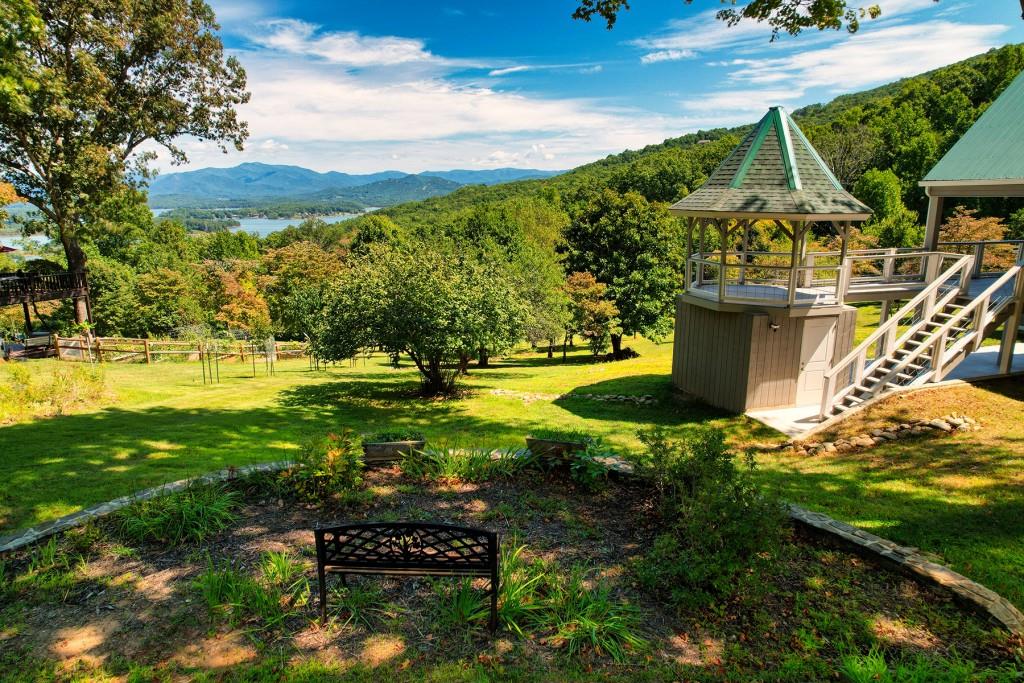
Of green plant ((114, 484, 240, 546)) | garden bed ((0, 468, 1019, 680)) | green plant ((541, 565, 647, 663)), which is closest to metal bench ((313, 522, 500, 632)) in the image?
garden bed ((0, 468, 1019, 680))

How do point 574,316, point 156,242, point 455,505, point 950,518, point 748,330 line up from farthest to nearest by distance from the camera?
point 156,242, point 574,316, point 748,330, point 455,505, point 950,518

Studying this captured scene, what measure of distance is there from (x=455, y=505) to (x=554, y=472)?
55.2 inches

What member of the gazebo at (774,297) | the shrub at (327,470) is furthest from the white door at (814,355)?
the shrub at (327,470)

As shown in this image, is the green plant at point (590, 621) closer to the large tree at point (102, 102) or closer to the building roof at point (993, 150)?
the building roof at point (993, 150)

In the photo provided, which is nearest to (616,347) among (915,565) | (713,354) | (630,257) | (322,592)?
(630,257)

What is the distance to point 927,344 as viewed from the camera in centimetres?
939

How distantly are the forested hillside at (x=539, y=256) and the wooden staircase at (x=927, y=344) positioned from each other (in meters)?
6.98

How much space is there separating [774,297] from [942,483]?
5.15 m

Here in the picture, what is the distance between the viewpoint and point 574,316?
2441 cm

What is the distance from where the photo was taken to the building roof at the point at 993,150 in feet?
35.0

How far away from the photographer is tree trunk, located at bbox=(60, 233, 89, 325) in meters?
21.7

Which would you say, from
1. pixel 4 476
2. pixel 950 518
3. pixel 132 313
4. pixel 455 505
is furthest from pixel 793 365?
pixel 132 313

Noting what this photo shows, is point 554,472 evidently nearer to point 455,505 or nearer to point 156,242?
point 455,505

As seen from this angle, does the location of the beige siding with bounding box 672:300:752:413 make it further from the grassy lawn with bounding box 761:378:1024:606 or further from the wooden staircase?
the grassy lawn with bounding box 761:378:1024:606
